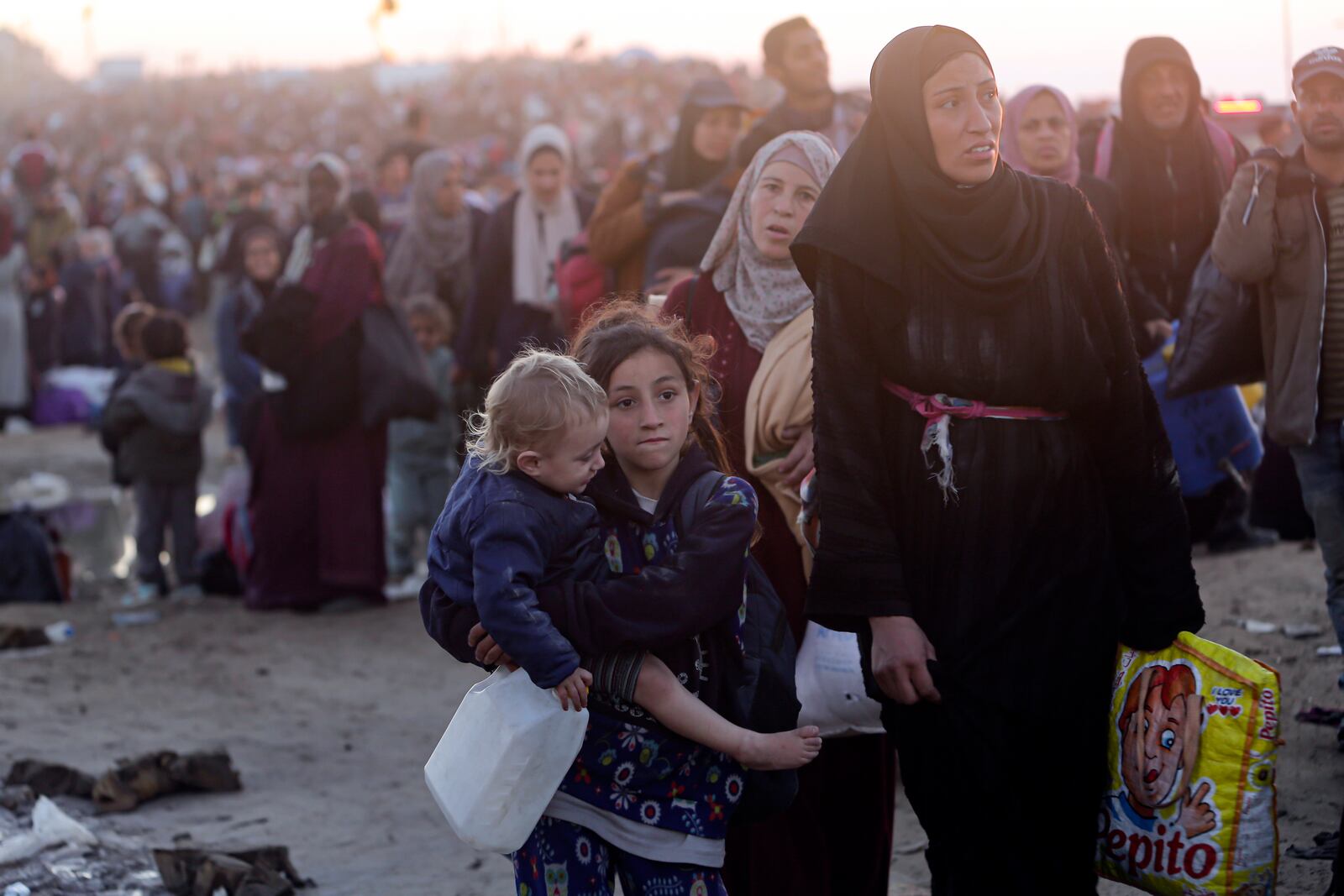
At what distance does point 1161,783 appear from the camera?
2861 millimetres

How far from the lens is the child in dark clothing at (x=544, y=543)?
2559 mm

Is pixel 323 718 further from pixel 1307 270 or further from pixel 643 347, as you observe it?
pixel 1307 270

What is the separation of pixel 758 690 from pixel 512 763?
485 millimetres

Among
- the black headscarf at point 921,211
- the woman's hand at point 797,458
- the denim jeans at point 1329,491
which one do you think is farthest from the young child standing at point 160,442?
the black headscarf at point 921,211

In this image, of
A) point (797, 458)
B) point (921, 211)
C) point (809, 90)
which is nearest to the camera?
point (921, 211)

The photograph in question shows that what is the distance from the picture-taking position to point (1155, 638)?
9.64 feet

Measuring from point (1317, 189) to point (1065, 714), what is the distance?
2093 millimetres

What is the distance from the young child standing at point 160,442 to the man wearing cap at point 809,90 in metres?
3.90

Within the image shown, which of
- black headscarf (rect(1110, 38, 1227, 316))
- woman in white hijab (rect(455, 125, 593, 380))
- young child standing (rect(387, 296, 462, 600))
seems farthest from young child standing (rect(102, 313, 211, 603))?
black headscarf (rect(1110, 38, 1227, 316))

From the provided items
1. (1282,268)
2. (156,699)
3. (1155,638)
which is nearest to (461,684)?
(156,699)

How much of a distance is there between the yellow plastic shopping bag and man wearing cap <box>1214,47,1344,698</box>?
5.26ft

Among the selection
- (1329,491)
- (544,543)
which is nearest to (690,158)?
(1329,491)

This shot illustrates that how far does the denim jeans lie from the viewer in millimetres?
4316

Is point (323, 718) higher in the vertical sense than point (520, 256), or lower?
lower
